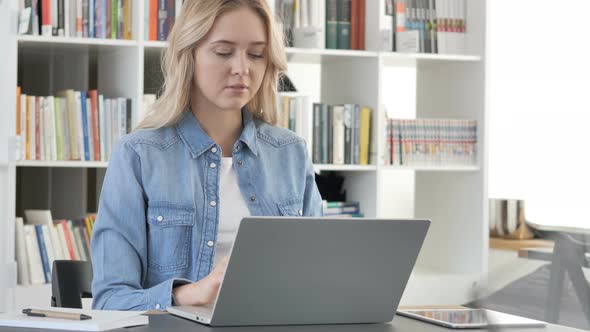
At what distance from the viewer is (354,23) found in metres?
3.58

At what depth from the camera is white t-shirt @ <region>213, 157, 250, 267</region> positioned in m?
1.79

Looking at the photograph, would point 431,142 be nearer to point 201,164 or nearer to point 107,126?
point 107,126

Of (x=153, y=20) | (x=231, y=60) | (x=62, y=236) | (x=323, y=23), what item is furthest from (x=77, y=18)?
(x=231, y=60)

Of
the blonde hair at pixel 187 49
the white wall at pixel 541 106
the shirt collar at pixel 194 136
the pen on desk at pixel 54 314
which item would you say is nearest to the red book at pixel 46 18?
the blonde hair at pixel 187 49

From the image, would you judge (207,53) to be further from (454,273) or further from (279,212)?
(454,273)

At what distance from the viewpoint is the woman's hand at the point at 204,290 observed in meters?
1.32

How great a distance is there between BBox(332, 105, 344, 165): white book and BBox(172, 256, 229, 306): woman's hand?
2.11m

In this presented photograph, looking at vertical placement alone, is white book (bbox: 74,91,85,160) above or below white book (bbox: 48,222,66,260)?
above

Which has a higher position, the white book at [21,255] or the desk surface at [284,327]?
the desk surface at [284,327]

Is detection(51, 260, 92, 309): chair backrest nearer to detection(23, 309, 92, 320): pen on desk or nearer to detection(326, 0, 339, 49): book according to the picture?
detection(23, 309, 92, 320): pen on desk

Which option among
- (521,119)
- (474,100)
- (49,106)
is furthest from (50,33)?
(521,119)

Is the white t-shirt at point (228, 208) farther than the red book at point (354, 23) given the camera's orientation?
A: No

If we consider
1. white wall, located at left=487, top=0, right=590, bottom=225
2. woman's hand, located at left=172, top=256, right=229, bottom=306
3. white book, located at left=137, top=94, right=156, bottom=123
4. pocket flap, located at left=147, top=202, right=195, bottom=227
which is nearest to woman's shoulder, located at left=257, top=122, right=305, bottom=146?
pocket flap, located at left=147, top=202, right=195, bottom=227

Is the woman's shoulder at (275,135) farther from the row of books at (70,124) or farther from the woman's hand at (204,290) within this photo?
the row of books at (70,124)
